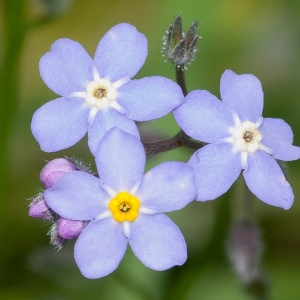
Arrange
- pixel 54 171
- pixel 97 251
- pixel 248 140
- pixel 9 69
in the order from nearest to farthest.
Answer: pixel 97 251 → pixel 54 171 → pixel 248 140 → pixel 9 69

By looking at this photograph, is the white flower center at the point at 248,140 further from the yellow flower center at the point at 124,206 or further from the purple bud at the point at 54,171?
the purple bud at the point at 54,171

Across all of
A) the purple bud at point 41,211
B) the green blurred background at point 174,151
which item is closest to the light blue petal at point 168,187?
the purple bud at point 41,211

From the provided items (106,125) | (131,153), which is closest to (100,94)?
(106,125)

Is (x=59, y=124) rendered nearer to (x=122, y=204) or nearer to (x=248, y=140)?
(x=122, y=204)

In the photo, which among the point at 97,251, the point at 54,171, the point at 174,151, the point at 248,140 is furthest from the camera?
the point at 174,151

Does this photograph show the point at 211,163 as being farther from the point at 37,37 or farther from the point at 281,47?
the point at 37,37

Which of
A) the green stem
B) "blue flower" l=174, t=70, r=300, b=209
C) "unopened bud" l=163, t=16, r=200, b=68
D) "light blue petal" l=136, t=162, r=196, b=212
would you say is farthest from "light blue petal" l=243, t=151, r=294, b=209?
the green stem
